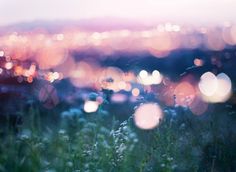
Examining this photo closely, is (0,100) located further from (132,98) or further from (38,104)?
(132,98)

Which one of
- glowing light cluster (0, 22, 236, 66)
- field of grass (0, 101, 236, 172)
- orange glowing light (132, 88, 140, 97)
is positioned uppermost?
glowing light cluster (0, 22, 236, 66)

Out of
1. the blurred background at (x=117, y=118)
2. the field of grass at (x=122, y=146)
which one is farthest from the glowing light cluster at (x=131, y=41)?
the field of grass at (x=122, y=146)

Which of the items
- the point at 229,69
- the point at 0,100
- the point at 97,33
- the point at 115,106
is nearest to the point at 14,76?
the point at 0,100

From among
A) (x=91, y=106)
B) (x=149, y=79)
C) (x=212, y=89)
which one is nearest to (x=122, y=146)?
A: (x=91, y=106)

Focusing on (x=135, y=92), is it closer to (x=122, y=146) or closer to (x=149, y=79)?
(x=149, y=79)

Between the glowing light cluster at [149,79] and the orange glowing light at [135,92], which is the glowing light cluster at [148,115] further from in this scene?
the orange glowing light at [135,92]

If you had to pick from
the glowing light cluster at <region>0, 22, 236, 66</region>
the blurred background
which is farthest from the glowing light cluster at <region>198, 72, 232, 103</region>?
the glowing light cluster at <region>0, 22, 236, 66</region>

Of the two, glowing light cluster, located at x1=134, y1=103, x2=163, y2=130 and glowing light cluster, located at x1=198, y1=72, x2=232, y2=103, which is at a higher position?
glowing light cluster, located at x1=198, y1=72, x2=232, y2=103

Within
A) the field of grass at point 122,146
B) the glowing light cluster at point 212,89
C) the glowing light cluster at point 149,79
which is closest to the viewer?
the field of grass at point 122,146

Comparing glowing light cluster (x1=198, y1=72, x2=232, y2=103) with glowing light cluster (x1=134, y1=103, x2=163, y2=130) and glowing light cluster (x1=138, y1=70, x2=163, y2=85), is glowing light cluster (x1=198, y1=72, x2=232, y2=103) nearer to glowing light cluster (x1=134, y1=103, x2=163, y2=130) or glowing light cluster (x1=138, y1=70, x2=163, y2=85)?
glowing light cluster (x1=138, y1=70, x2=163, y2=85)
